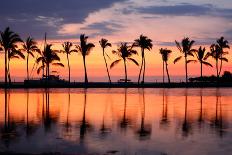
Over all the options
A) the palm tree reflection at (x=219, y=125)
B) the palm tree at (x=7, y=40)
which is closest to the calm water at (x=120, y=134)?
the palm tree reflection at (x=219, y=125)

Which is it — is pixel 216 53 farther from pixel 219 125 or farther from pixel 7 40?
pixel 219 125

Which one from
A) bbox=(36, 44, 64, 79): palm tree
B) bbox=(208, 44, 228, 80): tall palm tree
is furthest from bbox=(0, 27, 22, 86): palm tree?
bbox=(208, 44, 228, 80): tall palm tree

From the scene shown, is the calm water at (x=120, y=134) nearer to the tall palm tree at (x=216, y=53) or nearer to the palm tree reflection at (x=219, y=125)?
the palm tree reflection at (x=219, y=125)

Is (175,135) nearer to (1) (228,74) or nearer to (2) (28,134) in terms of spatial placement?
(2) (28,134)

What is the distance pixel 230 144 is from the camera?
16688 mm

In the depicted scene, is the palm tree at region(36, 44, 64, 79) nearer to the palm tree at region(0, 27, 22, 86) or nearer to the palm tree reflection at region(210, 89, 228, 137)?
the palm tree at region(0, 27, 22, 86)

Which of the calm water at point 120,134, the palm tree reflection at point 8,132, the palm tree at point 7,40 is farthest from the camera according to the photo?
the palm tree at point 7,40

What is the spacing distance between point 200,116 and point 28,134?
12.7 metres

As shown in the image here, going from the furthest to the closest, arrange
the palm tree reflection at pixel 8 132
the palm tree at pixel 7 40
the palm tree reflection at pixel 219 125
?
the palm tree at pixel 7 40, the palm tree reflection at pixel 219 125, the palm tree reflection at pixel 8 132

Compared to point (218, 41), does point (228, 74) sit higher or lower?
lower

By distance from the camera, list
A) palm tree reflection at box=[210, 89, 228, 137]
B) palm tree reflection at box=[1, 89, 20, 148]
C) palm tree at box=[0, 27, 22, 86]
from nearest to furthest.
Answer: palm tree reflection at box=[1, 89, 20, 148] → palm tree reflection at box=[210, 89, 228, 137] → palm tree at box=[0, 27, 22, 86]

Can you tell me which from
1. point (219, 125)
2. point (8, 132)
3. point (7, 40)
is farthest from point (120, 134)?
point (7, 40)

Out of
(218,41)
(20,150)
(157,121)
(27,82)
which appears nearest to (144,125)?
(157,121)

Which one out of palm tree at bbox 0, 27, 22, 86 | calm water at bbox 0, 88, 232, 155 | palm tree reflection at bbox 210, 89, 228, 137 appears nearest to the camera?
calm water at bbox 0, 88, 232, 155
